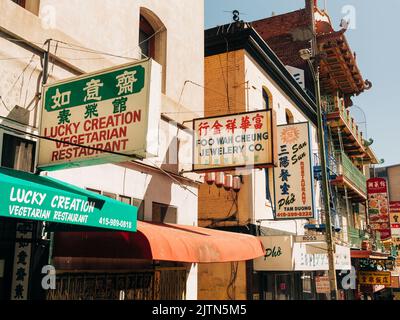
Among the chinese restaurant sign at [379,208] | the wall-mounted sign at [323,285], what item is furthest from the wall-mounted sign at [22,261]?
the chinese restaurant sign at [379,208]

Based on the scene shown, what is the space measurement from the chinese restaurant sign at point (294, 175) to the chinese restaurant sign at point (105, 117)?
9.08 metres

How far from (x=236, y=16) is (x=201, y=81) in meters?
4.56

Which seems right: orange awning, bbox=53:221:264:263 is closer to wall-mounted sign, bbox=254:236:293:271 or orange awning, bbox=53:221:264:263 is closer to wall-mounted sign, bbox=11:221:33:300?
wall-mounted sign, bbox=11:221:33:300

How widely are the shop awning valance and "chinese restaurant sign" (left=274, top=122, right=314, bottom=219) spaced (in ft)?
29.8

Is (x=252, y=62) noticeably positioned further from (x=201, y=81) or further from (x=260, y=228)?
(x=260, y=228)

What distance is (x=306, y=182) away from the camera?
15094 mm

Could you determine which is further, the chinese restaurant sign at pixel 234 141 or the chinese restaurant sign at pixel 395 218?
the chinese restaurant sign at pixel 395 218

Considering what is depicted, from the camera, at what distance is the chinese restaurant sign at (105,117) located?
685 centimetres

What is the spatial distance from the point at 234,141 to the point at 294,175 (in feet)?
16.2

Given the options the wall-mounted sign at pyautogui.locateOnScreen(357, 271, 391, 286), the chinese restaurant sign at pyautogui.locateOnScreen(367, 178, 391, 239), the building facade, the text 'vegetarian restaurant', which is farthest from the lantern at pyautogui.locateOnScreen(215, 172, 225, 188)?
the chinese restaurant sign at pyautogui.locateOnScreen(367, 178, 391, 239)

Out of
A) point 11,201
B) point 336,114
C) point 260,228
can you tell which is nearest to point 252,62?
point 260,228

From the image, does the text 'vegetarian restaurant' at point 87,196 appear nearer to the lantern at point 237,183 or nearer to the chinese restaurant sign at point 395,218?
the lantern at point 237,183

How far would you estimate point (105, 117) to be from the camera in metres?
7.02

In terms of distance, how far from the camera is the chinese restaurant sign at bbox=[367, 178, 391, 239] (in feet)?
103
